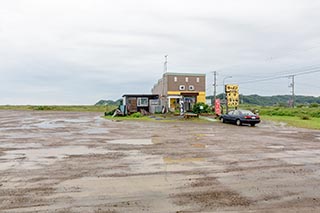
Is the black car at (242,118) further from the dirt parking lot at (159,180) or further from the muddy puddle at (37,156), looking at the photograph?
the muddy puddle at (37,156)

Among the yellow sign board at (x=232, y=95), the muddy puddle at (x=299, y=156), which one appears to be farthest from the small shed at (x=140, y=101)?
the muddy puddle at (x=299, y=156)

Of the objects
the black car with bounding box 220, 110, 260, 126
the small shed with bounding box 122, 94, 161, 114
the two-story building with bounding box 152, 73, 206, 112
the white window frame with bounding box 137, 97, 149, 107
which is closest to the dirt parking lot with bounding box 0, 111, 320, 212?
the black car with bounding box 220, 110, 260, 126

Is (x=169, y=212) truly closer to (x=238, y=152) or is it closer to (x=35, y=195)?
(x=35, y=195)

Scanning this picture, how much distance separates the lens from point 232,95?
34.1m

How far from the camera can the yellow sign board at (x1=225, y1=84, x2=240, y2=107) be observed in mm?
34000

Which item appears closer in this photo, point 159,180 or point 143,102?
point 159,180

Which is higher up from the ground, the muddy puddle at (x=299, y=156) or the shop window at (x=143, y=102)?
the shop window at (x=143, y=102)

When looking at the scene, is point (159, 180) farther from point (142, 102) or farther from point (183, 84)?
point (183, 84)

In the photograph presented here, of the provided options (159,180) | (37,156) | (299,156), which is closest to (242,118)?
(299,156)

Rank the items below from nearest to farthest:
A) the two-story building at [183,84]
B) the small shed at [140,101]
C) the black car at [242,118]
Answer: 1. the black car at [242,118]
2. the small shed at [140,101]
3. the two-story building at [183,84]

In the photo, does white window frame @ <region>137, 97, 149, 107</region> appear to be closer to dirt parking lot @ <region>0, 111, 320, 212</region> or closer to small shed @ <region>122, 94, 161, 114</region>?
small shed @ <region>122, 94, 161, 114</region>

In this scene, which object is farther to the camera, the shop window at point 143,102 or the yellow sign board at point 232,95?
the shop window at point 143,102

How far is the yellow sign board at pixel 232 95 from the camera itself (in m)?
34.0

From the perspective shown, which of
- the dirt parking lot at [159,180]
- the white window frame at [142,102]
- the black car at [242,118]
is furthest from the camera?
the white window frame at [142,102]
